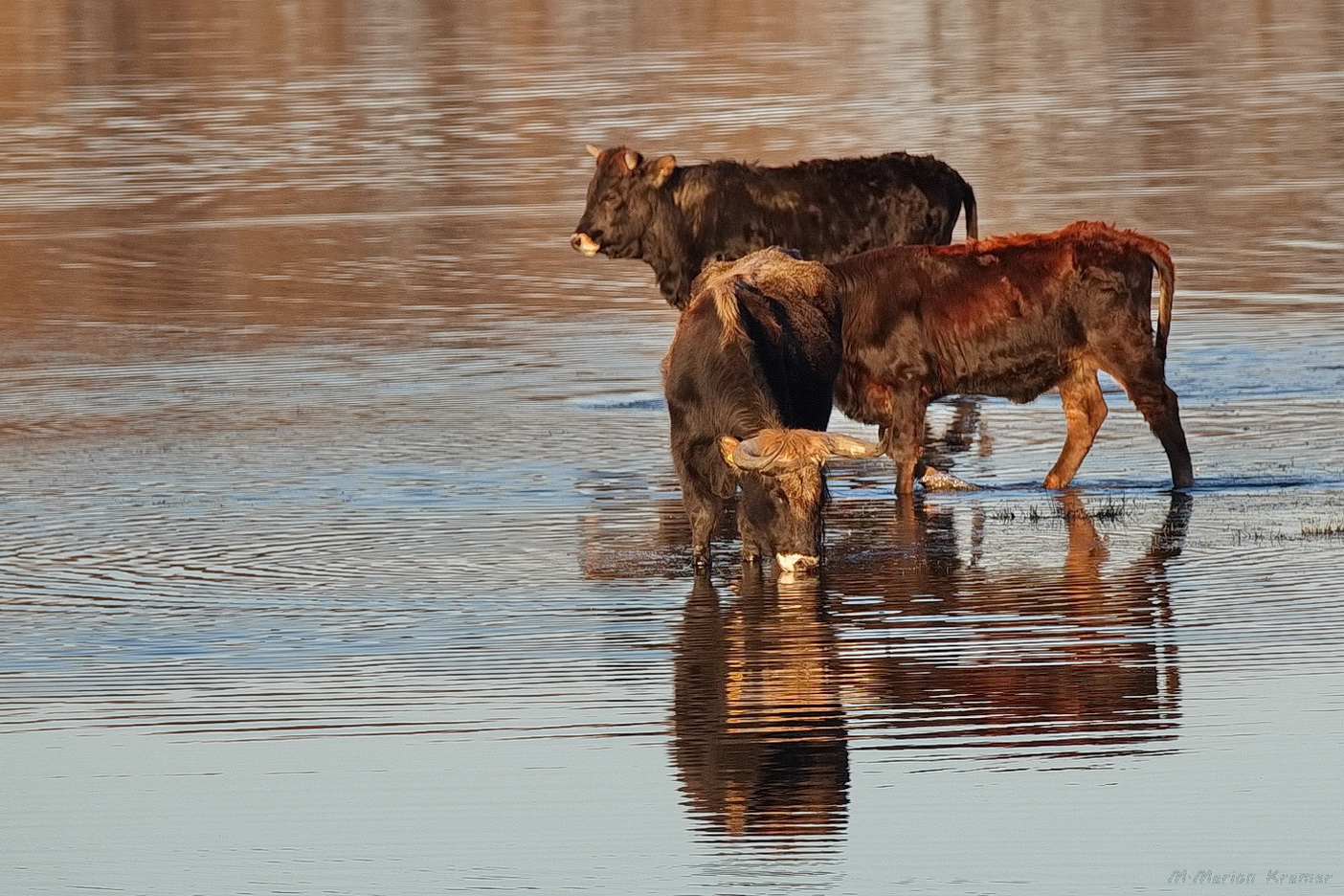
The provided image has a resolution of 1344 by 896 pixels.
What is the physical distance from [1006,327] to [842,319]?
30.5 inches

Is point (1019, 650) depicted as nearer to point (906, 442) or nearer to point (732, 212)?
point (906, 442)

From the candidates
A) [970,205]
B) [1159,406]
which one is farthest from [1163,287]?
[970,205]

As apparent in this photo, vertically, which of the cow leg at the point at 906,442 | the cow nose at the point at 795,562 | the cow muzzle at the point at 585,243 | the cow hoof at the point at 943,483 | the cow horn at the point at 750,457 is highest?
the cow horn at the point at 750,457

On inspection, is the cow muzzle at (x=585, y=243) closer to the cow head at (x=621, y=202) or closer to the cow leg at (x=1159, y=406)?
the cow head at (x=621, y=202)

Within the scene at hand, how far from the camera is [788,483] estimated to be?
9523mm

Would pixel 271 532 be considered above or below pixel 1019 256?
below

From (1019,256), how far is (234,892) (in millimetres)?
6683

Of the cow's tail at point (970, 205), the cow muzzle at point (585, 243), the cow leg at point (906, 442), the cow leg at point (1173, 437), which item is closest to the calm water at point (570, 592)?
the cow leg at point (1173, 437)

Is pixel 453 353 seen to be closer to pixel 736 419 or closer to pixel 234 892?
pixel 736 419

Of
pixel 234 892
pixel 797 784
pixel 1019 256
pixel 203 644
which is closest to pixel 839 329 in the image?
pixel 1019 256

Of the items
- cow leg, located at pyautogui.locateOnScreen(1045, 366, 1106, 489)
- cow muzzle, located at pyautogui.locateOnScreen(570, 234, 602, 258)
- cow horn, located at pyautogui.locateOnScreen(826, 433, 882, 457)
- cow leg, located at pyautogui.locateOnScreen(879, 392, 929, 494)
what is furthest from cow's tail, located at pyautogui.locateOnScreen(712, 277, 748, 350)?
cow muzzle, located at pyautogui.locateOnScreen(570, 234, 602, 258)

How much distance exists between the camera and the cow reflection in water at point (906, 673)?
7.58 meters

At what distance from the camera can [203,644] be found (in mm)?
9359

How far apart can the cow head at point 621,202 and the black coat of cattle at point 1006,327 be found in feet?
10.8
